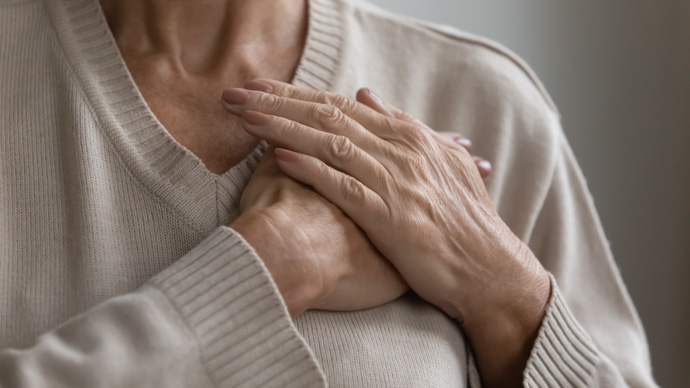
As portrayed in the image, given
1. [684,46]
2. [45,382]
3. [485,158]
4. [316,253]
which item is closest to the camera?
[45,382]

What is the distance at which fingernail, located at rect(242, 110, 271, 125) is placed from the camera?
869 mm

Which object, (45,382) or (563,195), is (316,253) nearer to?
(45,382)

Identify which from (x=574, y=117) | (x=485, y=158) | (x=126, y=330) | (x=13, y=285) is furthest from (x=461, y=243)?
(x=574, y=117)

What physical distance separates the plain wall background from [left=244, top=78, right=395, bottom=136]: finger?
0.65m

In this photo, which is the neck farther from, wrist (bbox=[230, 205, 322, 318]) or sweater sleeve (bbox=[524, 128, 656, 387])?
sweater sleeve (bbox=[524, 128, 656, 387])

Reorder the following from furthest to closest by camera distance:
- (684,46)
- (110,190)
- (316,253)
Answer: (684,46), (110,190), (316,253)

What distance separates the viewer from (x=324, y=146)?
86 centimetres

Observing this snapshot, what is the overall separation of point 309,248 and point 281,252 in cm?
3

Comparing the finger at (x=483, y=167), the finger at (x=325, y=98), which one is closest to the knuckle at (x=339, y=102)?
the finger at (x=325, y=98)

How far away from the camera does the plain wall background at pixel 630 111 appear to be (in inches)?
58.9

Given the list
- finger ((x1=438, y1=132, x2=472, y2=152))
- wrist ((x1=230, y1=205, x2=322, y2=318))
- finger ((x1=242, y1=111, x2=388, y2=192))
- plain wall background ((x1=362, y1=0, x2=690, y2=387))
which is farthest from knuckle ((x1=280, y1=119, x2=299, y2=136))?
plain wall background ((x1=362, y1=0, x2=690, y2=387))

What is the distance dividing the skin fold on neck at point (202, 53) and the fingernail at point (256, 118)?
0.10 meters

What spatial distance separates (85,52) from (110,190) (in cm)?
21

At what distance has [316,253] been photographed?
802 mm
